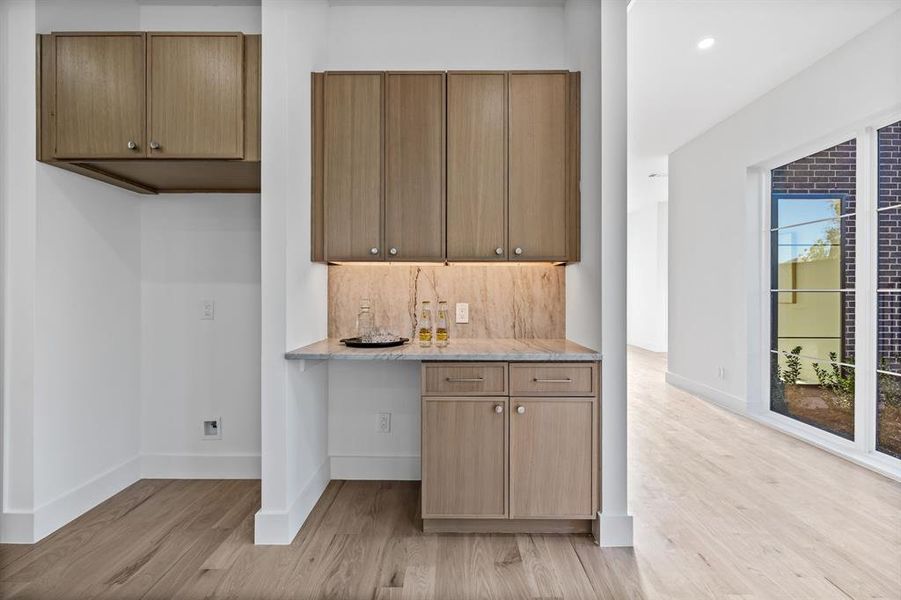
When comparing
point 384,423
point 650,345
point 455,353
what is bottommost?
point 650,345

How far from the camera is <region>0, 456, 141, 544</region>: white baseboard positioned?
223 centimetres

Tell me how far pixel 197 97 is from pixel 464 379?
187 centimetres

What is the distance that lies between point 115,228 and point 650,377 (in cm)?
608

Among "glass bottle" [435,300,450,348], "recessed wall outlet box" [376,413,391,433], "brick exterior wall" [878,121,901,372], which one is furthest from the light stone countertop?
"brick exterior wall" [878,121,901,372]

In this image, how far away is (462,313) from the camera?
2.98 meters

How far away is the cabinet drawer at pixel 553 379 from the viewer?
2.28 meters

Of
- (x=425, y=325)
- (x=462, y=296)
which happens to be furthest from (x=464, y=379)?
(x=462, y=296)

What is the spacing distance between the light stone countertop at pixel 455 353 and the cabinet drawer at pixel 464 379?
0.04 m

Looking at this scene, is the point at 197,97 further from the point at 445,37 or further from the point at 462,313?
the point at 462,313

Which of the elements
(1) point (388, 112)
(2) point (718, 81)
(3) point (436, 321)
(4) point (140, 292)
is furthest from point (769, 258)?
(4) point (140, 292)

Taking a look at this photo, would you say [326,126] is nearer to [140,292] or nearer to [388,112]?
[388,112]

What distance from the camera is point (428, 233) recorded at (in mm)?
2559

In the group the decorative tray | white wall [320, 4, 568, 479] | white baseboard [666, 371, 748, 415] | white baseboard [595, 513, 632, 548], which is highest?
white wall [320, 4, 568, 479]

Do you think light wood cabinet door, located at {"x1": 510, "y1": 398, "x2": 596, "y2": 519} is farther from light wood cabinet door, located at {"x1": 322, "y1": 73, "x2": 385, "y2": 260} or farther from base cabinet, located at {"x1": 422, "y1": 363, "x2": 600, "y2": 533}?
light wood cabinet door, located at {"x1": 322, "y1": 73, "x2": 385, "y2": 260}
